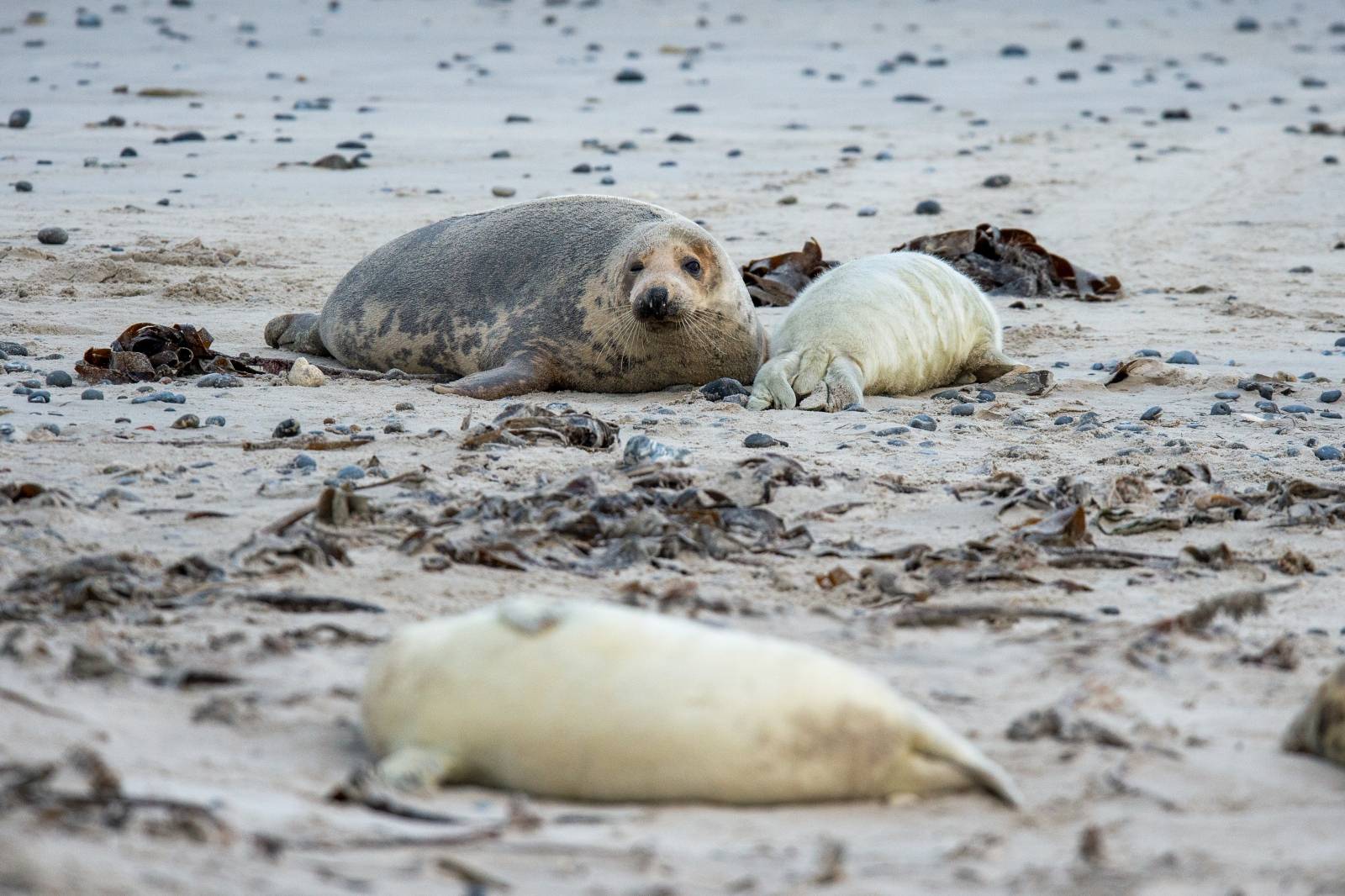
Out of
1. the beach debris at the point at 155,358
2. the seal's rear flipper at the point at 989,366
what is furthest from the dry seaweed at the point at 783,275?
the beach debris at the point at 155,358

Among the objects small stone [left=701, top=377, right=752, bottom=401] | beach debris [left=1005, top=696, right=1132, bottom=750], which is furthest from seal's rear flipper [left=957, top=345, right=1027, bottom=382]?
beach debris [left=1005, top=696, right=1132, bottom=750]

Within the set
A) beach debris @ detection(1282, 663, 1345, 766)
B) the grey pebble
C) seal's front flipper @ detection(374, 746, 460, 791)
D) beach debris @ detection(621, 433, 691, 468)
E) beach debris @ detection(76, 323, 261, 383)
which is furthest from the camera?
beach debris @ detection(76, 323, 261, 383)

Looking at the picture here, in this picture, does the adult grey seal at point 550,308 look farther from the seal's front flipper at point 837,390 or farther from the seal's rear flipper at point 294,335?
the seal's front flipper at point 837,390

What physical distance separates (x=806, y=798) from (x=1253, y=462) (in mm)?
2965

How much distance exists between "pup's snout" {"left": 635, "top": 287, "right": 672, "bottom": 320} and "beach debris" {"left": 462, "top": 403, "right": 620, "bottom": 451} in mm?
883

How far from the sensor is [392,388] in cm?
590

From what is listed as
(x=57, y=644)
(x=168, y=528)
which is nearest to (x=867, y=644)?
(x=57, y=644)

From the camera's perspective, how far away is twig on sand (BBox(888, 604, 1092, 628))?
3.07 meters

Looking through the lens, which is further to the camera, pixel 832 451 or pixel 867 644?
pixel 832 451

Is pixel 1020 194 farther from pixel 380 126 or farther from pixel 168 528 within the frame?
pixel 168 528

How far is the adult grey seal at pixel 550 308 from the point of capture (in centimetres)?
589

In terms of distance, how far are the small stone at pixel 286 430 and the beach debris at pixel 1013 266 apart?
4213 mm

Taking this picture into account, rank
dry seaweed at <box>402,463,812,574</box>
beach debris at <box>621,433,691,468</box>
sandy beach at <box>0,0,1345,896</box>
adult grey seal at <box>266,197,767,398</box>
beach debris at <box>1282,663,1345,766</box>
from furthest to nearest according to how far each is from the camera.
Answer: adult grey seal at <box>266,197,767,398</box>, beach debris at <box>621,433,691,468</box>, dry seaweed at <box>402,463,812,574</box>, beach debris at <box>1282,663,1345,766</box>, sandy beach at <box>0,0,1345,896</box>

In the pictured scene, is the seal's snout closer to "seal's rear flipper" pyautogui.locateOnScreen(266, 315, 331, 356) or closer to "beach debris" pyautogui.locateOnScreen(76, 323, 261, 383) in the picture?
"beach debris" pyautogui.locateOnScreen(76, 323, 261, 383)
